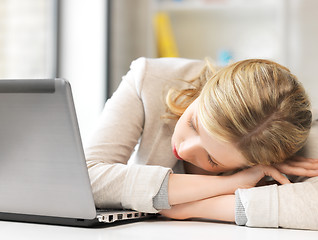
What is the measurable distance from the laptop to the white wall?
1586 millimetres

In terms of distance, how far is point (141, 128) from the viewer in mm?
1142

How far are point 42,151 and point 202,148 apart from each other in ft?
1.09

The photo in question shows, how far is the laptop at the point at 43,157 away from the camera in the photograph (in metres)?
0.63

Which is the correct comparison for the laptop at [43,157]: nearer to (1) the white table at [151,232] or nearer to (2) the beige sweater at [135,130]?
(1) the white table at [151,232]

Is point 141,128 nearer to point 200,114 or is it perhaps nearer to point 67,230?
point 200,114

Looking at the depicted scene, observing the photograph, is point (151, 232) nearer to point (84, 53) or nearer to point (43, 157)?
point (43, 157)

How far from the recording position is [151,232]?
28.5 inches

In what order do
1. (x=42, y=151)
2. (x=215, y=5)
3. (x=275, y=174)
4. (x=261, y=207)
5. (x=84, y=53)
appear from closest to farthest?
(x=42, y=151)
(x=261, y=207)
(x=275, y=174)
(x=84, y=53)
(x=215, y=5)

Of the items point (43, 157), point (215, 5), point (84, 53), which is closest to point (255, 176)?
point (43, 157)

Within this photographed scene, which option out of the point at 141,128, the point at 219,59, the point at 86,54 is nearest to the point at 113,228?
the point at 141,128

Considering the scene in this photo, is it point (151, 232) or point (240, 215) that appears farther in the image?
point (240, 215)

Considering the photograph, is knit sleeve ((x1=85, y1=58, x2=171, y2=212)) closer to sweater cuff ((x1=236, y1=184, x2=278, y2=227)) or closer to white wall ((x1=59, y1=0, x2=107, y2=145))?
sweater cuff ((x1=236, y1=184, x2=278, y2=227))

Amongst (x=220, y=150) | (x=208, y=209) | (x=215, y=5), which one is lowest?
(x=208, y=209)

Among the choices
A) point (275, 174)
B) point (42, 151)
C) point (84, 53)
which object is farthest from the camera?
point (84, 53)
